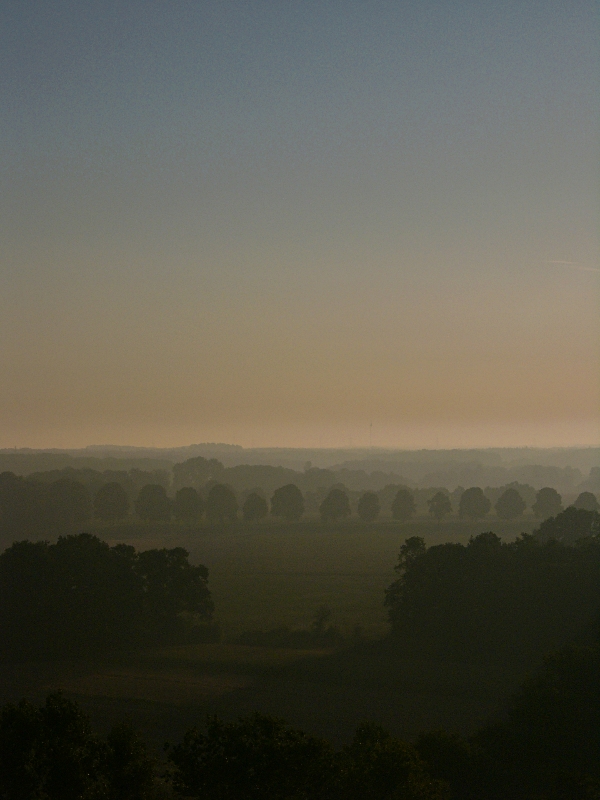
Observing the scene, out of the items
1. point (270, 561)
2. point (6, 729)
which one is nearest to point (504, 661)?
point (6, 729)

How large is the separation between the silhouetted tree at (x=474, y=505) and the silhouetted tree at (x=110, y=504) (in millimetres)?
67950

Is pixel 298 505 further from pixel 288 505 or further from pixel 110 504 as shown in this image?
pixel 110 504

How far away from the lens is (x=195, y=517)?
16075 cm

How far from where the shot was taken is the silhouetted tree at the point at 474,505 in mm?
157000

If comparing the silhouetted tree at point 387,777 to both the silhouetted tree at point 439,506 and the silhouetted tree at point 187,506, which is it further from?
the silhouetted tree at point 187,506

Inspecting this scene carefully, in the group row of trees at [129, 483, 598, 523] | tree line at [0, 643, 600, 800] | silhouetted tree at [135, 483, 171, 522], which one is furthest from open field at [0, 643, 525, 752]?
row of trees at [129, 483, 598, 523]

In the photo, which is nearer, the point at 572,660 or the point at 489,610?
the point at 572,660

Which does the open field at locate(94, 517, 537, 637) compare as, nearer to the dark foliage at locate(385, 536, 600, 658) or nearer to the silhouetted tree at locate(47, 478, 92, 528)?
the dark foliage at locate(385, 536, 600, 658)

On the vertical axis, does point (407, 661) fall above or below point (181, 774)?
below

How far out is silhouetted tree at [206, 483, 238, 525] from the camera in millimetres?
162625

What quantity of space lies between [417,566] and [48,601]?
31819mm

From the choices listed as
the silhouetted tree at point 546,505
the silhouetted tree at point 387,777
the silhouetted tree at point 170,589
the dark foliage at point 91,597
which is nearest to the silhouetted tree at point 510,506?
the silhouetted tree at point 546,505

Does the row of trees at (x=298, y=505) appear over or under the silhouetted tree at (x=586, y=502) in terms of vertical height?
under

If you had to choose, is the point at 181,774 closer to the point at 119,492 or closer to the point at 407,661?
the point at 407,661
